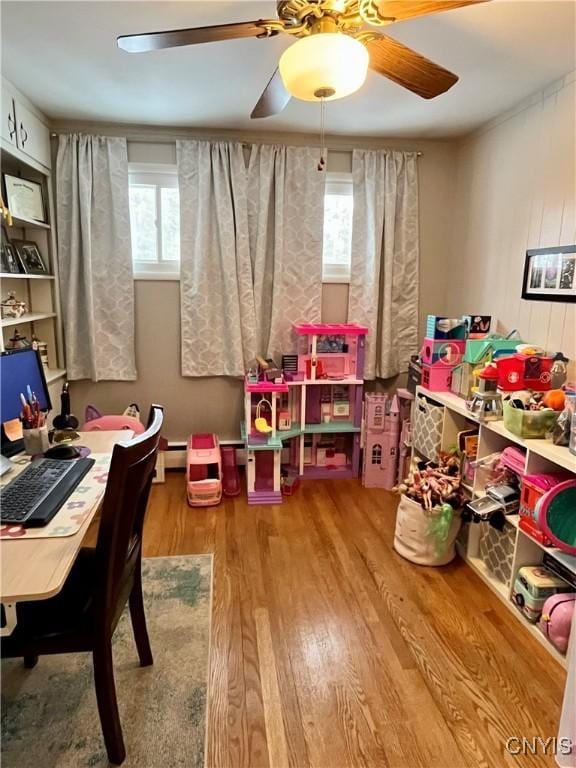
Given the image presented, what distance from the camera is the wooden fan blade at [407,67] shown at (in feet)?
4.78

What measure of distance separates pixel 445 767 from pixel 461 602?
2.66ft

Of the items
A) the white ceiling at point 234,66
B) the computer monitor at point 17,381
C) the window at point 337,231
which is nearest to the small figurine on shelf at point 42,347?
the computer monitor at point 17,381

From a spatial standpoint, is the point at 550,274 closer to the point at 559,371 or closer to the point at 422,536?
the point at 559,371

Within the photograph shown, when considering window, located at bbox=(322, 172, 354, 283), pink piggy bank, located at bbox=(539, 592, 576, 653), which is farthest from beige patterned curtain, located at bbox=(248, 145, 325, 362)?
pink piggy bank, located at bbox=(539, 592, 576, 653)

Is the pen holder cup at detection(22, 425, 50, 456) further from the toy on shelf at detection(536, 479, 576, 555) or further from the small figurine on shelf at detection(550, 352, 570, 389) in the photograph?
the small figurine on shelf at detection(550, 352, 570, 389)

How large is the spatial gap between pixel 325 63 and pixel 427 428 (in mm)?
2043

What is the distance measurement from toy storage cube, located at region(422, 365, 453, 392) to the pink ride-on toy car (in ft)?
4.80

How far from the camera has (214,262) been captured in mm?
3279

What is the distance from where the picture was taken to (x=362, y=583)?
227 centimetres

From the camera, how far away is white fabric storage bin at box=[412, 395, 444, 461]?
2.70 meters

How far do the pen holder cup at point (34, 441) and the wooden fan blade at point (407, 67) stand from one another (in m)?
1.74

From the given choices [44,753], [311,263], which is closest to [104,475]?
[44,753]

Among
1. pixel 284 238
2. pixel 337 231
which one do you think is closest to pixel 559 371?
pixel 337 231

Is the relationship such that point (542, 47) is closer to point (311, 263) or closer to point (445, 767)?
point (311, 263)
